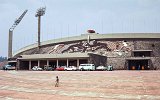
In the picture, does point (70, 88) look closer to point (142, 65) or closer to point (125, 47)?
point (142, 65)

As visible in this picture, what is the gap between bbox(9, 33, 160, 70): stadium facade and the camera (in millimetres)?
61656

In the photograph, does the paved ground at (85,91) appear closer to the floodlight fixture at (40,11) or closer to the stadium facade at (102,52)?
the stadium facade at (102,52)

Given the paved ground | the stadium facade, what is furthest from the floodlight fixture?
the paved ground

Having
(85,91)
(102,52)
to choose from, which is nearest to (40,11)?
(102,52)

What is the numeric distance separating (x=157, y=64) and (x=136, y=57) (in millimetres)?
5431

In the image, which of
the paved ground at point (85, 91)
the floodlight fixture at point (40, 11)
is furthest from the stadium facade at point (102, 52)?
the paved ground at point (85, 91)

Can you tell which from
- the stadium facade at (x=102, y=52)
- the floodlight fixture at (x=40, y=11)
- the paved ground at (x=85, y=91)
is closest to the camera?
the paved ground at (x=85, y=91)

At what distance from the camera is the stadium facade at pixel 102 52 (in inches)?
2427

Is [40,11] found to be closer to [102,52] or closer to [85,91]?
[102,52]

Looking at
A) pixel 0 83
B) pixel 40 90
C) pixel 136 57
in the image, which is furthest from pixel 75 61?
pixel 40 90

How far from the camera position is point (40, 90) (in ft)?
81.1

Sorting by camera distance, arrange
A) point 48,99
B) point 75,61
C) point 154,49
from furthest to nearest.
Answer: point 154,49, point 75,61, point 48,99

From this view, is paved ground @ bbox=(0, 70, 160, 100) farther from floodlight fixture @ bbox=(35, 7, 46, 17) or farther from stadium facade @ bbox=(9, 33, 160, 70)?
floodlight fixture @ bbox=(35, 7, 46, 17)

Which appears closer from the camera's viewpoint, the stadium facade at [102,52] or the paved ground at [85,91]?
the paved ground at [85,91]
